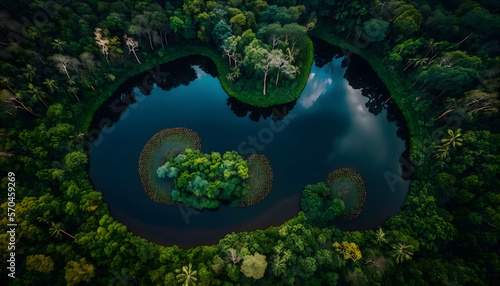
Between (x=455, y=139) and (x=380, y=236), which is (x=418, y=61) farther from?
(x=380, y=236)

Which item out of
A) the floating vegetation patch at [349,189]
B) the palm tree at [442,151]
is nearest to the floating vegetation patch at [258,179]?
the floating vegetation patch at [349,189]

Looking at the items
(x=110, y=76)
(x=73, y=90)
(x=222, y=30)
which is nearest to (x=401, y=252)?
(x=222, y=30)

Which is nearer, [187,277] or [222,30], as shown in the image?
[187,277]

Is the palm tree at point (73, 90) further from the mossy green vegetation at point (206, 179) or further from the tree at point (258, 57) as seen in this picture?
the tree at point (258, 57)

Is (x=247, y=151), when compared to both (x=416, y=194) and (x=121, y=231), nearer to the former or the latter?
(x=121, y=231)

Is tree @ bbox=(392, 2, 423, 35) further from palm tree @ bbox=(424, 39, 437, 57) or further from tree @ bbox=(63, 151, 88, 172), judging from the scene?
tree @ bbox=(63, 151, 88, 172)

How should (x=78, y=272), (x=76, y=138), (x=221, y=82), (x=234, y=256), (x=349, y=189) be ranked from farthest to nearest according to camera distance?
(x=221, y=82), (x=76, y=138), (x=349, y=189), (x=234, y=256), (x=78, y=272)

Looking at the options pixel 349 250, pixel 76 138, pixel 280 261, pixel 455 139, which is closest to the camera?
pixel 280 261

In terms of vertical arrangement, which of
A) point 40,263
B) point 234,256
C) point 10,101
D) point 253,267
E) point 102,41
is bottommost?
point 253,267
